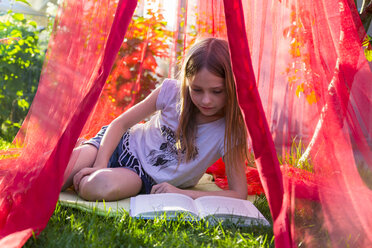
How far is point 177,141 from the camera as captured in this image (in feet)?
7.51

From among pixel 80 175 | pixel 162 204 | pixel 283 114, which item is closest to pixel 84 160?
pixel 80 175

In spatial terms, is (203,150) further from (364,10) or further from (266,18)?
(364,10)

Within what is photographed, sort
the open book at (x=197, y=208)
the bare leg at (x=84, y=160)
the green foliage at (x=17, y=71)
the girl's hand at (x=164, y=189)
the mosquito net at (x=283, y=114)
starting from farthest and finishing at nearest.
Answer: the green foliage at (x=17, y=71) < the bare leg at (x=84, y=160) < the girl's hand at (x=164, y=189) < the open book at (x=197, y=208) < the mosquito net at (x=283, y=114)

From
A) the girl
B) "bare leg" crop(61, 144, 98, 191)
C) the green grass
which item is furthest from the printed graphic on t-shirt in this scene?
A: the green grass

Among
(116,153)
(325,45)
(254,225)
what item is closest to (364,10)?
(325,45)

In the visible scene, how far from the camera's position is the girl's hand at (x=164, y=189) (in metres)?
2.07

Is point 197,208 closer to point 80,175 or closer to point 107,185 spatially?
point 107,185

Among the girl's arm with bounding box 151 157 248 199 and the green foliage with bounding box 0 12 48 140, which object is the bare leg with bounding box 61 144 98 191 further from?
the green foliage with bounding box 0 12 48 140

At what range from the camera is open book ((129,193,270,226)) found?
1746mm

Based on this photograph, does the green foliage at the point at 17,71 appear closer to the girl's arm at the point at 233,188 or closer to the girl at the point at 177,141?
the girl at the point at 177,141

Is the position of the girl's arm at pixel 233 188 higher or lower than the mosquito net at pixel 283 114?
lower

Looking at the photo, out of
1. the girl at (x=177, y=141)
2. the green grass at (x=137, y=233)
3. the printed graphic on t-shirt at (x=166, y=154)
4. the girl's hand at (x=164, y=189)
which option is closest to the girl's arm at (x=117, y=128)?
the girl at (x=177, y=141)

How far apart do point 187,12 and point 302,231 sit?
5.54ft

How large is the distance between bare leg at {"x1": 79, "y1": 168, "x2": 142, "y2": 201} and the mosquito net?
1.27 feet
